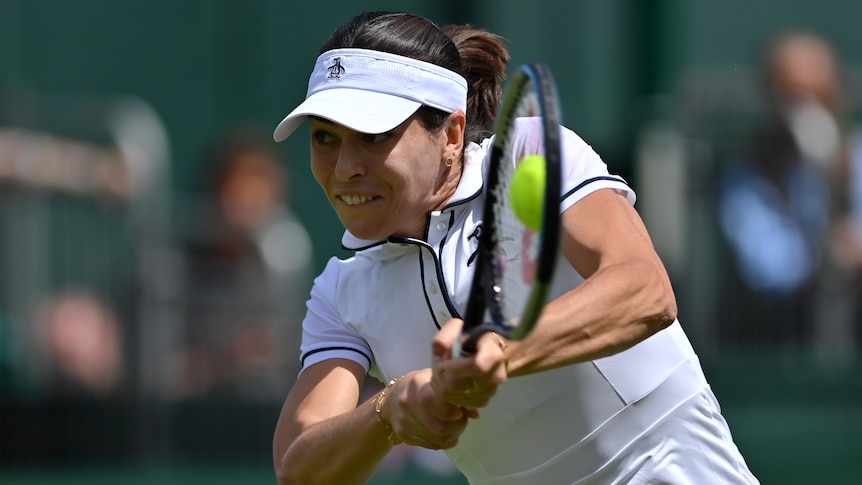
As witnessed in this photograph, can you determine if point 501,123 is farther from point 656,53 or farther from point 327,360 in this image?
point 656,53

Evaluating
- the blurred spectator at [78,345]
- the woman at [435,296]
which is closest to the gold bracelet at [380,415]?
the woman at [435,296]

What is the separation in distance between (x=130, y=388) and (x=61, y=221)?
794 millimetres

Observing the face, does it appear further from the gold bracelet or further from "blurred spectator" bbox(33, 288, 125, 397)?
"blurred spectator" bbox(33, 288, 125, 397)

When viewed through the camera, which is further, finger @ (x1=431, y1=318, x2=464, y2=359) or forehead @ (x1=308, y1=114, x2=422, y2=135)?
forehead @ (x1=308, y1=114, x2=422, y2=135)

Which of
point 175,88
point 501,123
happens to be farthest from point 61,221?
point 501,123

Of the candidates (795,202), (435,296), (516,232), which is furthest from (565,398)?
(795,202)

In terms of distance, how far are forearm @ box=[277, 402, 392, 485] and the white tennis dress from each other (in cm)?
31

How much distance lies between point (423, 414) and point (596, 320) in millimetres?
352

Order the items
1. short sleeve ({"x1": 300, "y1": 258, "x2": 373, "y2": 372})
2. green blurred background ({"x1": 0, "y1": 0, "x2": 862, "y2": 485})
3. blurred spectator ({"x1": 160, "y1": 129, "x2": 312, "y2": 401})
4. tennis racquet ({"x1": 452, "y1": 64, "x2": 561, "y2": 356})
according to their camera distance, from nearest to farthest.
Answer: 1. tennis racquet ({"x1": 452, "y1": 64, "x2": 561, "y2": 356})
2. short sleeve ({"x1": 300, "y1": 258, "x2": 373, "y2": 372})
3. green blurred background ({"x1": 0, "y1": 0, "x2": 862, "y2": 485})
4. blurred spectator ({"x1": 160, "y1": 129, "x2": 312, "y2": 401})

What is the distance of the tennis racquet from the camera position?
7.78ft

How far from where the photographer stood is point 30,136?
6684 mm

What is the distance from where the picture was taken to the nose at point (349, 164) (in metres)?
3.16

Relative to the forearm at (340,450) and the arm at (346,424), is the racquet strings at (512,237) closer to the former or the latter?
the arm at (346,424)

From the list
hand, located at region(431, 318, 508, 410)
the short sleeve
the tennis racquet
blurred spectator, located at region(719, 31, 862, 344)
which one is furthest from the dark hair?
blurred spectator, located at region(719, 31, 862, 344)
